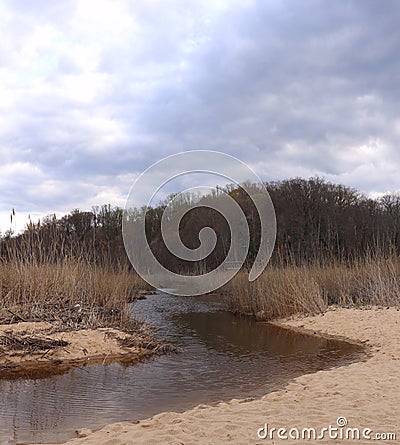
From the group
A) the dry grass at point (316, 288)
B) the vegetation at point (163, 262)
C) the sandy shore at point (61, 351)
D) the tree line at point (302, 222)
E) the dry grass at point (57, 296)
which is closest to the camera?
the sandy shore at point (61, 351)

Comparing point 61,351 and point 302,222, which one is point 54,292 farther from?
point 302,222

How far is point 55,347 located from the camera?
8312 millimetres

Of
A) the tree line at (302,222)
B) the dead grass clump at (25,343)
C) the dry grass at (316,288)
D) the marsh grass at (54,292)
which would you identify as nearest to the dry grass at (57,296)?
the marsh grass at (54,292)

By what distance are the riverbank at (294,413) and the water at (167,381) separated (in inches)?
22.3

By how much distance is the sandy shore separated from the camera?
773 cm

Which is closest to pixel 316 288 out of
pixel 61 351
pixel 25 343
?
pixel 61 351

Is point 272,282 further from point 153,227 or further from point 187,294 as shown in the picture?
point 153,227

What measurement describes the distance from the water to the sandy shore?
422mm

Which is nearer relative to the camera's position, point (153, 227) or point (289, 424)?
point (289, 424)

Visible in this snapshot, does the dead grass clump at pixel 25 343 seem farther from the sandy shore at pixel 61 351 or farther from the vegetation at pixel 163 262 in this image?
the vegetation at pixel 163 262

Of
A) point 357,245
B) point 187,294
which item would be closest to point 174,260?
point 187,294

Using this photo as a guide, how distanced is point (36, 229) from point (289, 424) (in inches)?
304

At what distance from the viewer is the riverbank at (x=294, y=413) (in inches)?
168

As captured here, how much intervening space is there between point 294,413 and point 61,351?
15.8 feet
